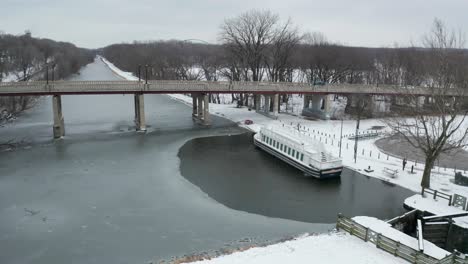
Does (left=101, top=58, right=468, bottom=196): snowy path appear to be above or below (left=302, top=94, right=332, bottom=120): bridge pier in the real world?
below

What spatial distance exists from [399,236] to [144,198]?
54.2ft

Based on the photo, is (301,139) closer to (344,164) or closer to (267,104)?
(344,164)

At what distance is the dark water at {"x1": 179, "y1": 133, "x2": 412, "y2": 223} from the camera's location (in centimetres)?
2477

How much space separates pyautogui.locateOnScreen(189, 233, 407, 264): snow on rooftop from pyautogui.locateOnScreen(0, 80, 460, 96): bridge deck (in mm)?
23320

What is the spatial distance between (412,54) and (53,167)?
68.4 meters

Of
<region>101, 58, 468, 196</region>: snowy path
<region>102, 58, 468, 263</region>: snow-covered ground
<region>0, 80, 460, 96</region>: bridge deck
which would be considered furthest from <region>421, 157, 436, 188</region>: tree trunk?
<region>0, 80, 460, 96</region>: bridge deck

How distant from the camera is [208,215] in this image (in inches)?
927

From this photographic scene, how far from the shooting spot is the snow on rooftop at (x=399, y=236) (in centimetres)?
1811

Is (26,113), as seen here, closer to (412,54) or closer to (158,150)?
(158,150)

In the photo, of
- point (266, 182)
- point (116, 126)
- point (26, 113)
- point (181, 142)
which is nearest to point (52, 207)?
point (266, 182)

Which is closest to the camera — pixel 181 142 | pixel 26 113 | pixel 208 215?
pixel 208 215

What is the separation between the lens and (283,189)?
94.2ft

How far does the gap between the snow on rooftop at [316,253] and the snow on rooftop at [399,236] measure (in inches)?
60.9

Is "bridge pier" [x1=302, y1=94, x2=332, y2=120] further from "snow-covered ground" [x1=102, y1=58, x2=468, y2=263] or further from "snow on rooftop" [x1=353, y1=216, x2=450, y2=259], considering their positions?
"snow on rooftop" [x1=353, y1=216, x2=450, y2=259]
